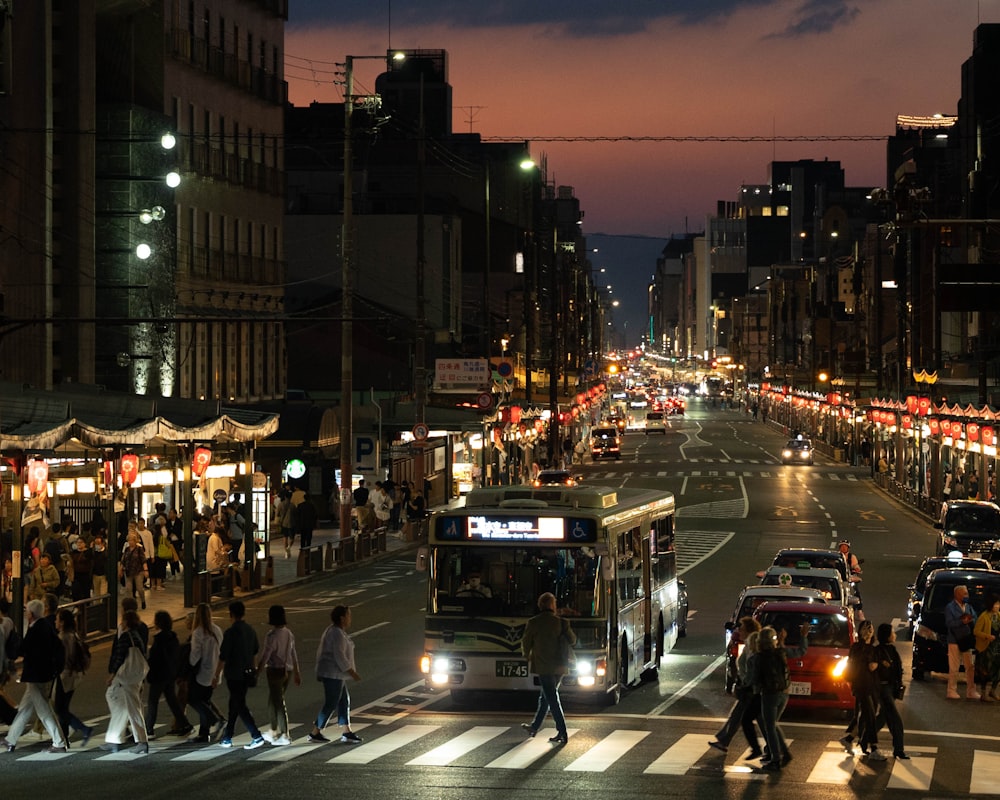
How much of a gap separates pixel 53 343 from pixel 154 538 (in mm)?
15127

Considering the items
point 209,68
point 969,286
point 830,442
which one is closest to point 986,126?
point 830,442

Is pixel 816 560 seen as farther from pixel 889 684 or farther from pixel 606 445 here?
pixel 606 445

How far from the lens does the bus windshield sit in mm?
21281

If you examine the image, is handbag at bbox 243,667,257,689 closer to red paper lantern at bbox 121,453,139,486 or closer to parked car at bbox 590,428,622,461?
red paper lantern at bbox 121,453,139,486

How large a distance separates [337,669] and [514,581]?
322 cm

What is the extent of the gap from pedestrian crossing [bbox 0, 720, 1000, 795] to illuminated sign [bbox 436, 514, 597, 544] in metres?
2.40

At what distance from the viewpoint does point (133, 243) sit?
55781 millimetres

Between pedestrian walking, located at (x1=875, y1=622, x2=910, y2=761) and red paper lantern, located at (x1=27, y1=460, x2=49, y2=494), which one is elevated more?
red paper lantern, located at (x1=27, y1=460, x2=49, y2=494)

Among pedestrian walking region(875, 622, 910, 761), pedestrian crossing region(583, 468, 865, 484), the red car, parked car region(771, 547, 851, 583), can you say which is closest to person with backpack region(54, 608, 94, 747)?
the red car

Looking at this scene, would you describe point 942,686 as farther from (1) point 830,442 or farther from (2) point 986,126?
(1) point 830,442

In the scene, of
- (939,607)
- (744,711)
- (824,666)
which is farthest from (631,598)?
(939,607)

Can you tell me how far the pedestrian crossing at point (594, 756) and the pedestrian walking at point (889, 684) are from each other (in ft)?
0.96

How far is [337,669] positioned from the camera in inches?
750

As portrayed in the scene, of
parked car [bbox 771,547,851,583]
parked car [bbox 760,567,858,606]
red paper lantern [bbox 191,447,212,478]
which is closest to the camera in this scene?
parked car [bbox 760,567,858,606]
